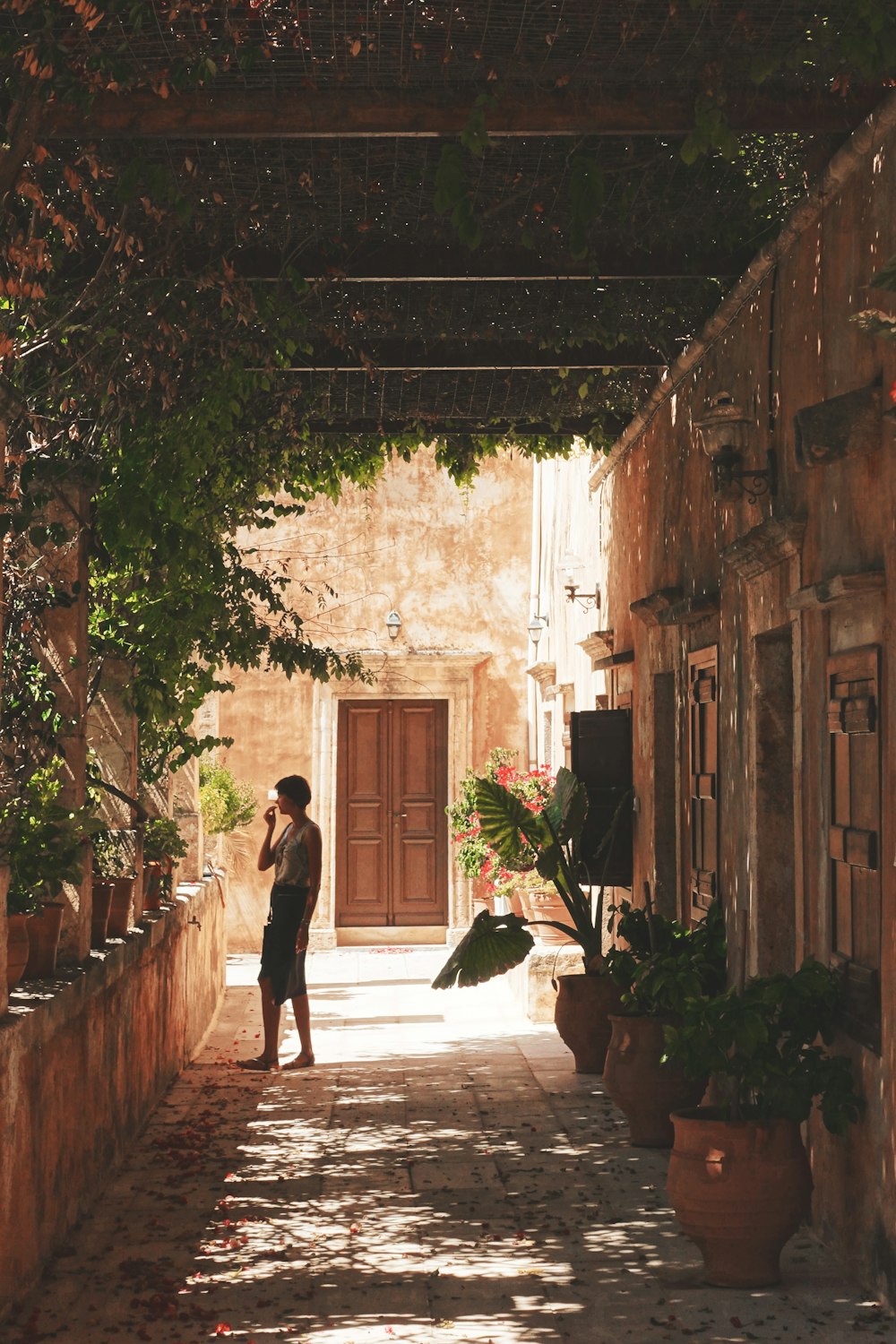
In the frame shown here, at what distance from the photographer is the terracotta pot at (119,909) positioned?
24.3ft

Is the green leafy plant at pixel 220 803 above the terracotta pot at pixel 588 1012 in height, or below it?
above

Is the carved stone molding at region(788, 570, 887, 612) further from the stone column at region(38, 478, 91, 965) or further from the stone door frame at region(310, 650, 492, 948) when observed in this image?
the stone door frame at region(310, 650, 492, 948)

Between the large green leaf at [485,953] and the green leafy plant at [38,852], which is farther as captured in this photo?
the large green leaf at [485,953]

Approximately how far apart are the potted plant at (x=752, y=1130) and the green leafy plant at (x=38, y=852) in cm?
216

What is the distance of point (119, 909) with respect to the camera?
24.4 feet

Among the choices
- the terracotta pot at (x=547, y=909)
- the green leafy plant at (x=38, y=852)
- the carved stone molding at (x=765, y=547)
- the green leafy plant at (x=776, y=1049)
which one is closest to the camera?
the green leafy plant at (x=776, y=1049)

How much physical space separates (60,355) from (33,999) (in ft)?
8.41

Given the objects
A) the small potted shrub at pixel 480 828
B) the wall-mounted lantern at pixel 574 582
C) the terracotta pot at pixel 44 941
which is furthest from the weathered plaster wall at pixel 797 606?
the small potted shrub at pixel 480 828

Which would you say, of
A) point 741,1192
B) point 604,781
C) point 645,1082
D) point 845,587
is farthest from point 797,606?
point 604,781

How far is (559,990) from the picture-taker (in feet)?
29.4

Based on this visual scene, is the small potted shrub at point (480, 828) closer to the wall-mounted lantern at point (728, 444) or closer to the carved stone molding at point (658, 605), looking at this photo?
the carved stone molding at point (658, 605)

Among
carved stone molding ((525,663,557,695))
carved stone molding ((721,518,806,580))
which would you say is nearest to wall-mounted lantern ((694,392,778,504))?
carved stone molding ((721,518,806,580))

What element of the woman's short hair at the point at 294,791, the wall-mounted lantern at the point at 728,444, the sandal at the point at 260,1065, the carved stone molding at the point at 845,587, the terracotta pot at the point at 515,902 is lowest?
the sandal at the point at 260,1065

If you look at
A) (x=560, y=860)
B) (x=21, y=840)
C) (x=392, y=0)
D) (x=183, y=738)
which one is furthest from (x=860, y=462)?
(x=183, y=738)
